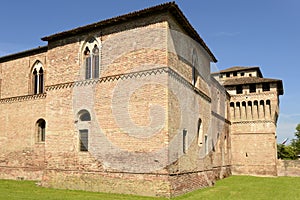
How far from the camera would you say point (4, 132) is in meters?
19.8

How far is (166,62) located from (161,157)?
12.9 ft

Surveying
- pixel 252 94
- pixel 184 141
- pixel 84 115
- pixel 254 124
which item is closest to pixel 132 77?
pixel 84 115

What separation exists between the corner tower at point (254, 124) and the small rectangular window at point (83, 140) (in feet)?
60.7

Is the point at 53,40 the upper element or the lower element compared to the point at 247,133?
upper

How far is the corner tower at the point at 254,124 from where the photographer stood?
27594 mm

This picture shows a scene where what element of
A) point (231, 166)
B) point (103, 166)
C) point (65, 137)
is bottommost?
point (231, 166)

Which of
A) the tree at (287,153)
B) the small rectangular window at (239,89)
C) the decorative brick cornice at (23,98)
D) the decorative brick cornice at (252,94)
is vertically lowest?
the tree at (287,153)

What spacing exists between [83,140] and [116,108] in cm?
255

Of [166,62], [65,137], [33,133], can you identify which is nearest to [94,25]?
[166,62]

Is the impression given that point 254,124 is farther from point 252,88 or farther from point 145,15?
point 145,15

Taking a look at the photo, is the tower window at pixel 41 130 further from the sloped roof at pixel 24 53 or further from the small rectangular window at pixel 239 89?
the small rectangular window at pixel 239 89

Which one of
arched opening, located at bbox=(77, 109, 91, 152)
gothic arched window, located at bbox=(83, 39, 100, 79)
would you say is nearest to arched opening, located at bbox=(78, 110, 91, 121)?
arched opening, located at bbox=(77, 109, 91, 152)

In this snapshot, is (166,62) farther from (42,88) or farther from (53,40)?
(42,88)

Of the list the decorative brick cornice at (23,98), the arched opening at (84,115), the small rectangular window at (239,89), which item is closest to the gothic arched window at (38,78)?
the decorative brick cornice at (23,98)
